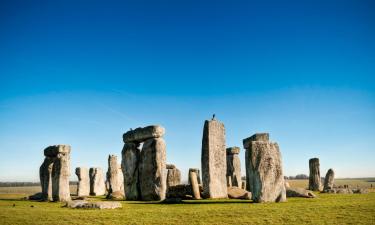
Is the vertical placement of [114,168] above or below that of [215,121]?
below

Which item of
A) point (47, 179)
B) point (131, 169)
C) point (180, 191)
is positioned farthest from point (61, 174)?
point (180, 191)

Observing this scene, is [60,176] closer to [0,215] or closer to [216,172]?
[0,215]

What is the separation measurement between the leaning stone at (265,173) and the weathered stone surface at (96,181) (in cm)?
1658

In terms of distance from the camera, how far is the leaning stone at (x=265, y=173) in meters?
13.2

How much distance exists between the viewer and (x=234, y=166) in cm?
2467

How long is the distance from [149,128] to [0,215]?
8.14 meters

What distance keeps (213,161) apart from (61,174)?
7259 millimetres

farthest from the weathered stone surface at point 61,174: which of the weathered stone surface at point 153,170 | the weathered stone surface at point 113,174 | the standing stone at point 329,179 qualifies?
the standing stone at point 329,179

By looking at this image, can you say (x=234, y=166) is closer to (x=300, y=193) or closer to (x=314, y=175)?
(x=314, y=175)

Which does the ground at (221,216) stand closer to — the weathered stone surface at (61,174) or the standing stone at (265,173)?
the standing stone at (265,173)

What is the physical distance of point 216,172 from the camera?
16891mm

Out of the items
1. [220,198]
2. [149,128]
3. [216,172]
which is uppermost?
[149,128]

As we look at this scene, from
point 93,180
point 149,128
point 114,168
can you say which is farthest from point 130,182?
point 93,180

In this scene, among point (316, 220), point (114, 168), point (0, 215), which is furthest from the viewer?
point (114, 168)
